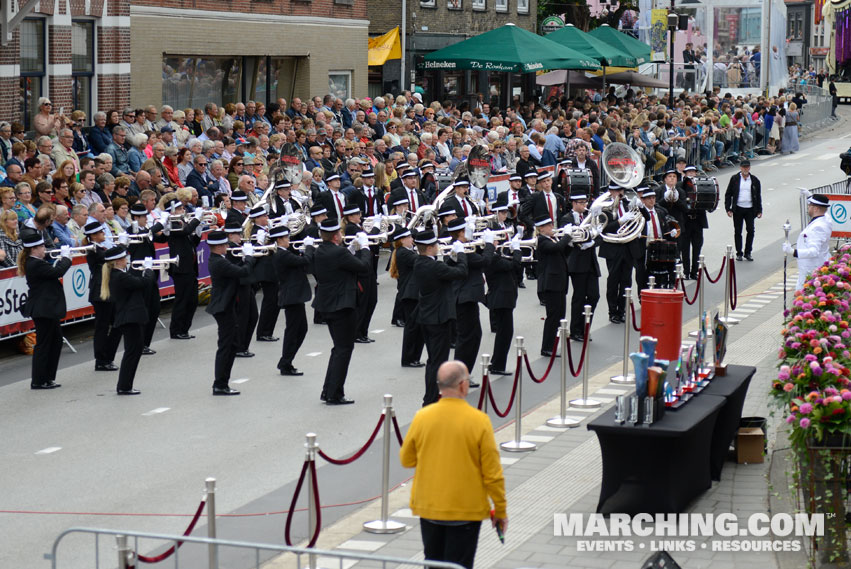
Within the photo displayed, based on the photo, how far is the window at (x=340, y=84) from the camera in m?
35.3

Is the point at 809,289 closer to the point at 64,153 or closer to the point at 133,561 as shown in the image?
the point at 133,561

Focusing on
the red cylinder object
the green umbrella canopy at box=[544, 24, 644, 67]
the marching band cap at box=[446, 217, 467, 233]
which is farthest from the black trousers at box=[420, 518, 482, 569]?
the green umbrella canopy at box=[544, 24, 644, 67]

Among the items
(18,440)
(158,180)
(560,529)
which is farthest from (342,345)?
(158,180)

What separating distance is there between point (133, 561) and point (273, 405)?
7362mm

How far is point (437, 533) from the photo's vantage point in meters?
8.43

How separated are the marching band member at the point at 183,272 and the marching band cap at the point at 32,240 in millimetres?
2823

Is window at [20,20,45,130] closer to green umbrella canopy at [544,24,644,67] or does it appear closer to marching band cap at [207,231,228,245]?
marching band cap at [207,231,228,245]

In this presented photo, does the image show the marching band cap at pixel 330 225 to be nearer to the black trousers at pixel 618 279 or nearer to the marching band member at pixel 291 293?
the marching band member at pixel 291 293

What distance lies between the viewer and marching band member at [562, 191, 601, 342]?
17.7 meters

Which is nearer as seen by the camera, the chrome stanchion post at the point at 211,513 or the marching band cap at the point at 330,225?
the chrome stanchion post at the point at 211,513

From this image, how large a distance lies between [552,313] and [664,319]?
9.09 feet

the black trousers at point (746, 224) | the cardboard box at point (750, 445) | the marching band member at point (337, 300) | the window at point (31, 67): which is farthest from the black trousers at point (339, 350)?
the window at point (31, 67)

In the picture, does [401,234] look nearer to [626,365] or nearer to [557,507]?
[626,365]

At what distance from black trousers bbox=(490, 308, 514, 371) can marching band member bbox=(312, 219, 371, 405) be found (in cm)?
201
